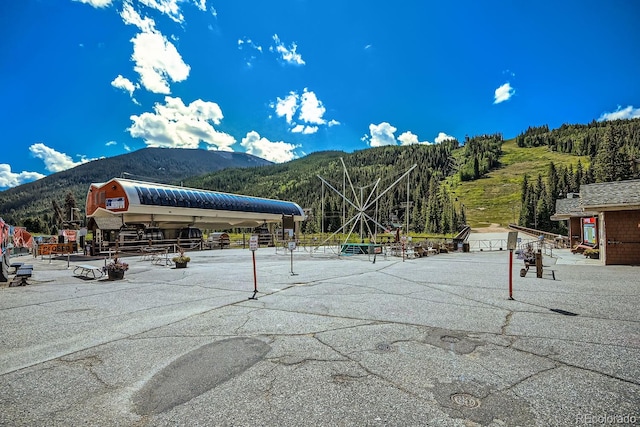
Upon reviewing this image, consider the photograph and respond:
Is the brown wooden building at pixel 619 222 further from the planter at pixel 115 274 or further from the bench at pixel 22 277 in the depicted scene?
the bench at pixel 22 277

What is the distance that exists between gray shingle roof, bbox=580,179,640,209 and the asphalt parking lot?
10.9 metres

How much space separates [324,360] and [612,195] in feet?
70.2

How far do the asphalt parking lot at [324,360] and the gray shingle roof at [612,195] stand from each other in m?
10.9

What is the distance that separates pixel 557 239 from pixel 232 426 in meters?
46.5

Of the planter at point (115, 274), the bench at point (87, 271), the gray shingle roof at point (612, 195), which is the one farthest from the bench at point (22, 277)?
the gray shingle roof at point (612, 195)

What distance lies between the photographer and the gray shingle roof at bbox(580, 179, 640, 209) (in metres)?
17.6

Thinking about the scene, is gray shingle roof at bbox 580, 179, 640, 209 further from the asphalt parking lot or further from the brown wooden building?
the asphalt parking lot

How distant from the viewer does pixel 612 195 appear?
1875 cm

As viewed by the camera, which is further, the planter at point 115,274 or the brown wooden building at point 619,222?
the brown wooden building at point 619,222

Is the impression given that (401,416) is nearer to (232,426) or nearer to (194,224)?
(232,426)

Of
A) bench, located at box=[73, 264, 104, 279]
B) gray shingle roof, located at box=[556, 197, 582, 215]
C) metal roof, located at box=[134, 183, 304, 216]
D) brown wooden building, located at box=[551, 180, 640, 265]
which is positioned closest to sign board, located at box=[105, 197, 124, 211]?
metal roof, located at box=[134, 183, 304, 216]

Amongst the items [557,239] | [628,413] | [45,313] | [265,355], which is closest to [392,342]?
[265,355]

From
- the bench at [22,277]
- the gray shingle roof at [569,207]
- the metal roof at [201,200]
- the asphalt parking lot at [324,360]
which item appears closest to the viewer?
the asphalt parking lot at [324,360]

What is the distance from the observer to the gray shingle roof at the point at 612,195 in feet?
57.7
